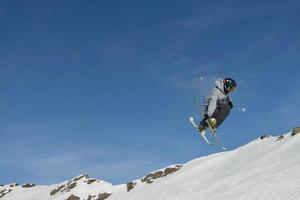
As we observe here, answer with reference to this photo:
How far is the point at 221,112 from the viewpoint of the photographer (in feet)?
68.7

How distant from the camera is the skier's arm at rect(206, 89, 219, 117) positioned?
20828 mm

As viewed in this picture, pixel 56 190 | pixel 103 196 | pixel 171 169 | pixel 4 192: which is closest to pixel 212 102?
pixel 171 169

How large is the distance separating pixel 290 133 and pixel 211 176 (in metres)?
7.12

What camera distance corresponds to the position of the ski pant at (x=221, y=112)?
2083cm

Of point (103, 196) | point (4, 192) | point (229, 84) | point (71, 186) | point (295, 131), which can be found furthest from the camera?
point (4, 192)

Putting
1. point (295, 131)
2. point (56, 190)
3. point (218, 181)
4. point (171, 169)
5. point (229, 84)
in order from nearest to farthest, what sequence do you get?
1. point (229, 84)
2. point (218, 181)
3. point (295, 131)
4. point (171, 169)
5. point (56, 190)

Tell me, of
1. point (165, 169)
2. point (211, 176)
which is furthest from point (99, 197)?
point (211, 176)

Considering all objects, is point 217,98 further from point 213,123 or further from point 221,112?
point 213,123

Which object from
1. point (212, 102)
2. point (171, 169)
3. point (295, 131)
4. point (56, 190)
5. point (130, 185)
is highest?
point (56, 190)

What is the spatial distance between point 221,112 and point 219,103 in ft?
1.31

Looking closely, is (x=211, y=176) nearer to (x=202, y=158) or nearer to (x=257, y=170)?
(x=257, y=170)

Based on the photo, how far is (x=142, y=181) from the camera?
45594mm

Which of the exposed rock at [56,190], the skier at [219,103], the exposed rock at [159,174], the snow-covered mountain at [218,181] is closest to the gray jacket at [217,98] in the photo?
the skier at [219,103]

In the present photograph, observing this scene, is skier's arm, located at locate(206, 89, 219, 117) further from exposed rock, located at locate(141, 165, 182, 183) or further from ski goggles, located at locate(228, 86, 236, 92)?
exposed rock, located at locate(141, 165, 182, 183)
